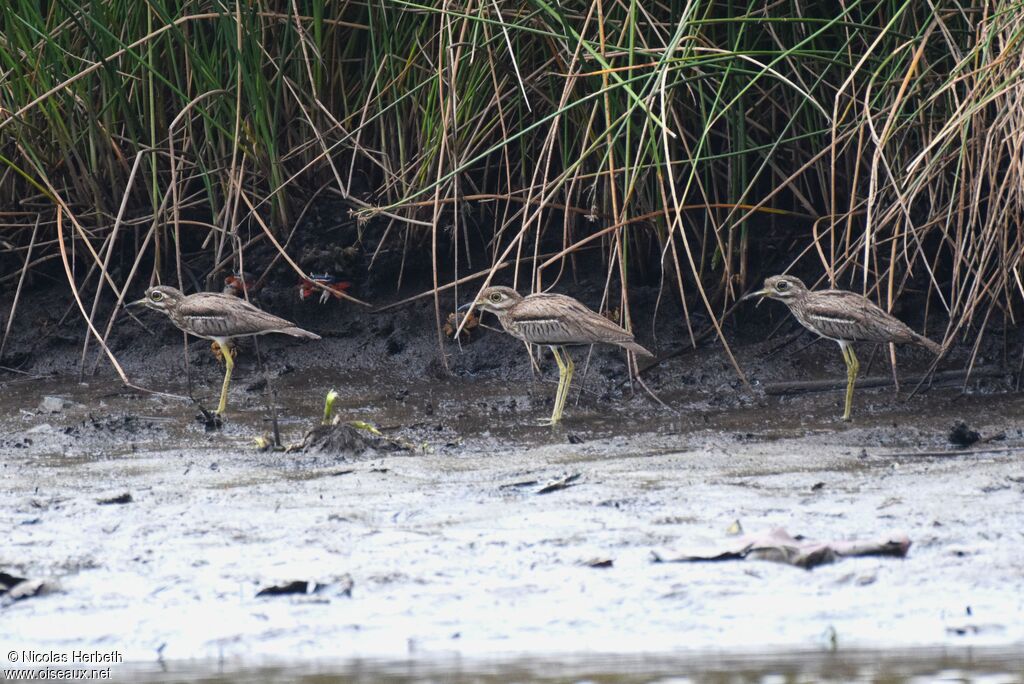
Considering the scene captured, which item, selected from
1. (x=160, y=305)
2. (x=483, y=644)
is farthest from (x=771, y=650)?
(x=160, y=305)

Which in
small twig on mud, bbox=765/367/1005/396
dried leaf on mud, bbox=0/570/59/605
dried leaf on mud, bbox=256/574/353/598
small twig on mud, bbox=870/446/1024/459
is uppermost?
small twig on mud, bbox=765/367/1005/396

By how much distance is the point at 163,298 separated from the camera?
24.8ft

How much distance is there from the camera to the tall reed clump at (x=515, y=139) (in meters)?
6.67

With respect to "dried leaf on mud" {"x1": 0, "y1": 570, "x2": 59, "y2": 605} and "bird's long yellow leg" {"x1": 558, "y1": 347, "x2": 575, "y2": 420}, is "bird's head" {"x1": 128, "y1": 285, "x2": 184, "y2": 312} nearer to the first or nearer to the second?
"bird's long yellow leg" {"x1": 558, "y1": 347, "x2": 575, "y2": 420}

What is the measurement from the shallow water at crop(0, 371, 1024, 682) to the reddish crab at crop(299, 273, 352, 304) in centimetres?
161

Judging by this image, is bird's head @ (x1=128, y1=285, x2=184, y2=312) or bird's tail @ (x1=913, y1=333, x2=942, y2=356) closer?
bird's tail @ (x1=913, y1=333, x2=942, y2=356)

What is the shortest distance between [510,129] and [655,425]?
1993 millimetres

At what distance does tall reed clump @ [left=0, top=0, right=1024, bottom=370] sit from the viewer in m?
6.67

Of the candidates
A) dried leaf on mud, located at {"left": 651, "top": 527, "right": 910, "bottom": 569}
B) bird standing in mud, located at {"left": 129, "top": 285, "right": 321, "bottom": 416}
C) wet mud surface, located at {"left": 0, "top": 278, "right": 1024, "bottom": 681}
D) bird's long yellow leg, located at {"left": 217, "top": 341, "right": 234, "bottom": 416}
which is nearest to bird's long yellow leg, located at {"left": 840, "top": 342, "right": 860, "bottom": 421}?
wet mud surface, located at {"left": 0, "top": 278, "right": 1024, "bottom": 681}

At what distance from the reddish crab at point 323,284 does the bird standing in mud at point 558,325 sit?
115cm

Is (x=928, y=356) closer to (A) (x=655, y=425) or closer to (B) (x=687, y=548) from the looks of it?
(A) (x=655, y=425)

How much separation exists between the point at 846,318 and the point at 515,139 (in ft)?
6.43

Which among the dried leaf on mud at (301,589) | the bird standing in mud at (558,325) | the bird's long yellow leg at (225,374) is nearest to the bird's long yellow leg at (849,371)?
the bird standing in mud at (558,325)

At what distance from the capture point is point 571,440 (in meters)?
6.21
